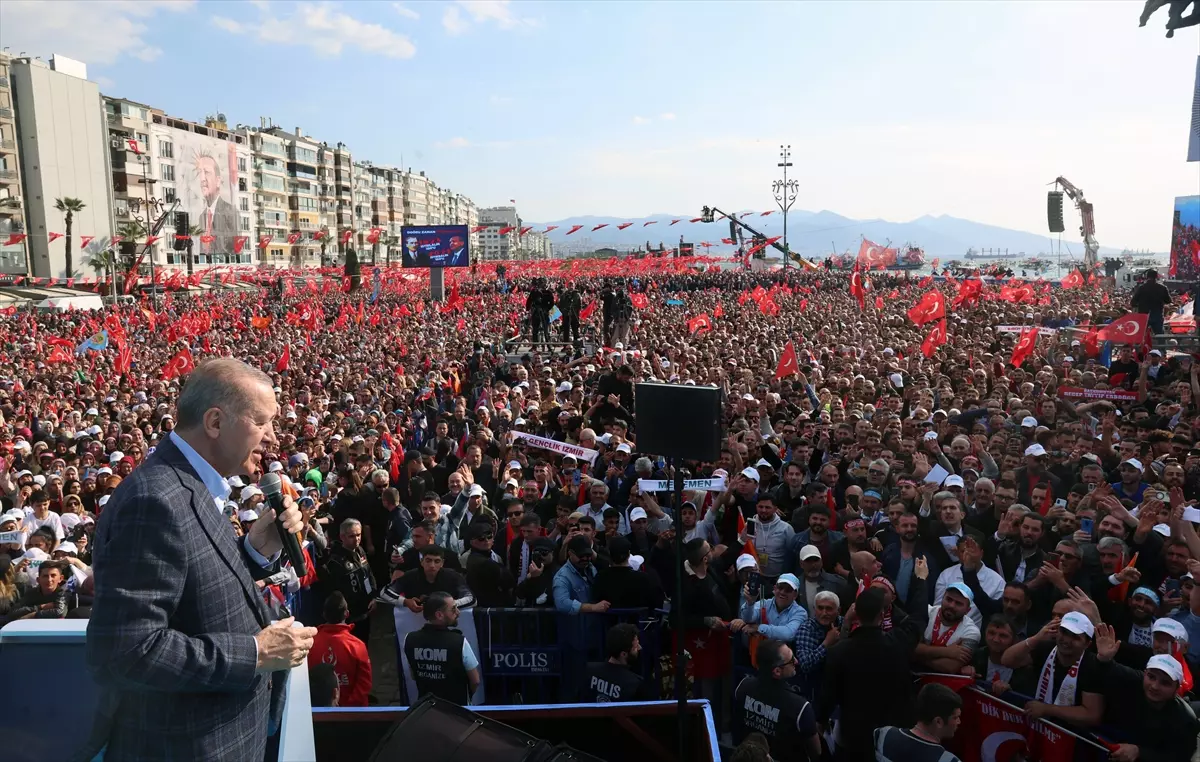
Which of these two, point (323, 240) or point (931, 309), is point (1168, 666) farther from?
point (323, 240)

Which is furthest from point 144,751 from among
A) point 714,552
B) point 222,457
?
point 714,552

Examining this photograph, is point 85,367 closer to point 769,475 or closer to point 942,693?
point 769,475

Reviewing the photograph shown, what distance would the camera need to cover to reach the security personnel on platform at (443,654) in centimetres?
527

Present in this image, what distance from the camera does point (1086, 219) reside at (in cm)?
6538

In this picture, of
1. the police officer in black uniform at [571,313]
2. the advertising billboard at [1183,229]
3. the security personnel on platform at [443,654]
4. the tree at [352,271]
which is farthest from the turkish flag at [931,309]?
the tree at [352,271]

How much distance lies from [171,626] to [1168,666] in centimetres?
425

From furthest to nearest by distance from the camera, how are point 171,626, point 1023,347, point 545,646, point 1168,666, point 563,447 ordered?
point 1023,347 → point 563,447 → point 545,646 → point 1168,666 → point 171,626

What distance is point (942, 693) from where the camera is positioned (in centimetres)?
405

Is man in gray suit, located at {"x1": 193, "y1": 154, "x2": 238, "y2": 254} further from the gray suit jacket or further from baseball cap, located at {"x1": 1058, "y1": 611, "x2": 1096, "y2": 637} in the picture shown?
the gray suit jacket

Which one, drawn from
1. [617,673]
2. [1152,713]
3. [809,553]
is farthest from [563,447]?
[1152,713]

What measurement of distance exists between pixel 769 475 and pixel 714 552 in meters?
2.44

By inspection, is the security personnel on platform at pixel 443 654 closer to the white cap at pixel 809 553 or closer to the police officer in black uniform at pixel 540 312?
the white cap at pixel 809 553

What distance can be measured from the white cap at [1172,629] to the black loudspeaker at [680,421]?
2449mm

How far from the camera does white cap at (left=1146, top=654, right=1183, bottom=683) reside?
4.06 metres
